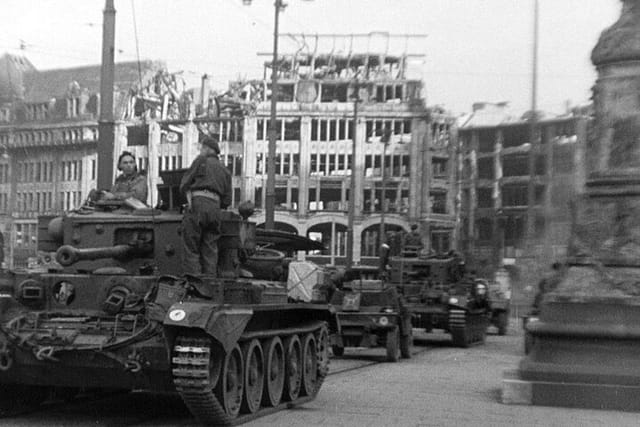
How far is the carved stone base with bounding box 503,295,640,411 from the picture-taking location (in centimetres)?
1220

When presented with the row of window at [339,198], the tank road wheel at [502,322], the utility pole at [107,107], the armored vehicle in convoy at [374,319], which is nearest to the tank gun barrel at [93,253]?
the utility pole at [107,107]

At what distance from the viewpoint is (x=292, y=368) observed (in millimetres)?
12648

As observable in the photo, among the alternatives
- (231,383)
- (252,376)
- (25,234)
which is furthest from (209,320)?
(25,234)

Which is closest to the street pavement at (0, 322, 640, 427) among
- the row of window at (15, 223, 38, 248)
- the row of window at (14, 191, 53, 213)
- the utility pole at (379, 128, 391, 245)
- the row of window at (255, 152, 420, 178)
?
the row of window at (15, 223, 38, 248)

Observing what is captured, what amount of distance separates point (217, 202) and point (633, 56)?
4911mm

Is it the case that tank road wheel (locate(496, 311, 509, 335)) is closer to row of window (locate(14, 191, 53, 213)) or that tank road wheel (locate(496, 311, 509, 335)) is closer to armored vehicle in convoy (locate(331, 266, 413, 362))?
armored vehicle in convoy (locate(331, 266, 413, 362))

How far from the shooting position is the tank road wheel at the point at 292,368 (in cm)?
1249

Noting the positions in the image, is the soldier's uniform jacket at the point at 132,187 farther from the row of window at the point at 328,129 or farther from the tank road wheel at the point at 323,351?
the row of window at the point at 328,129

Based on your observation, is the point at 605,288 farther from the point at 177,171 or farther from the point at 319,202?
the point at 319,202

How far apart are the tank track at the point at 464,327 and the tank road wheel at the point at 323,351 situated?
441 inches

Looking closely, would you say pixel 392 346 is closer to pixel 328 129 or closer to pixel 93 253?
pixel 93 253

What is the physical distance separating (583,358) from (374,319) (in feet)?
27.5

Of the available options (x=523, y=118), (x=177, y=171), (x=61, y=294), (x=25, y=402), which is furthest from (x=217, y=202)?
(x=523, y=118)

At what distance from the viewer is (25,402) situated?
1181 centimetres
